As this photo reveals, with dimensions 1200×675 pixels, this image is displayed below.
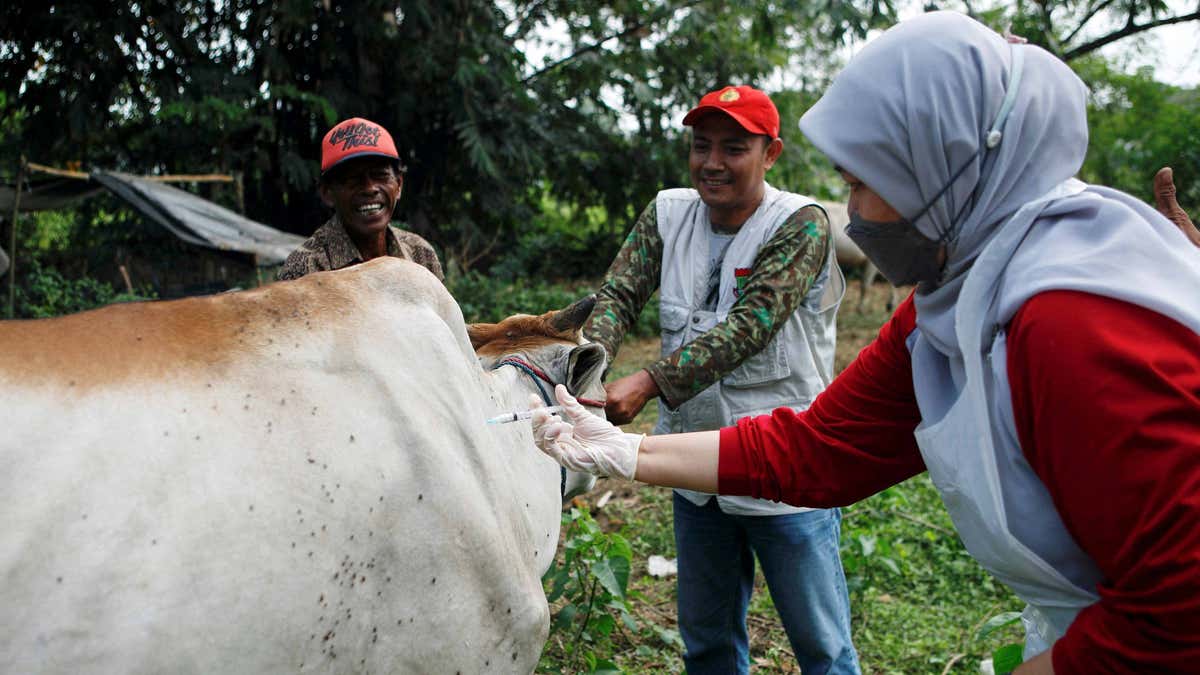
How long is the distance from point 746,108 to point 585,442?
1.45 metres

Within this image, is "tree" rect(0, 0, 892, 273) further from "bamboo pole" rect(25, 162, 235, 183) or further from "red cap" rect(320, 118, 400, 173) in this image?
"red cap" rect(320, 118, 400, 173)

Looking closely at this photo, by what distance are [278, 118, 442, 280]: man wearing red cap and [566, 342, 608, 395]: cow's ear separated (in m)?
1.24

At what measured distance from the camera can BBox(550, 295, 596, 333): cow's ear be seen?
298 centimetres

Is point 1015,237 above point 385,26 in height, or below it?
below

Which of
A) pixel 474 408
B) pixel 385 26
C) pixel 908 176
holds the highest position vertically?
pixel 385 26

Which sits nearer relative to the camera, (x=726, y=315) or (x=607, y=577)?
(x=726, y=315)

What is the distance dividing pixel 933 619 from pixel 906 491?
1788 millimetres

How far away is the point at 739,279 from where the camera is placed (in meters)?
3.12

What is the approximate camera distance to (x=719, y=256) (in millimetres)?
3260

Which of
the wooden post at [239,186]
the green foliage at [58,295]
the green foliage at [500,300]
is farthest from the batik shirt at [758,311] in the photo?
the green foliage at [58,295]

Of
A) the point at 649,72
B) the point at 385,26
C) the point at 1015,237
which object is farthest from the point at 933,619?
the point at 649,72

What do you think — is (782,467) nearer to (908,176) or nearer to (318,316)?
(908,176)

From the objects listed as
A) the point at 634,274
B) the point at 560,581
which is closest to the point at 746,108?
the point at 634,274

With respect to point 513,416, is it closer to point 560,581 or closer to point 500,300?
point 560,581
